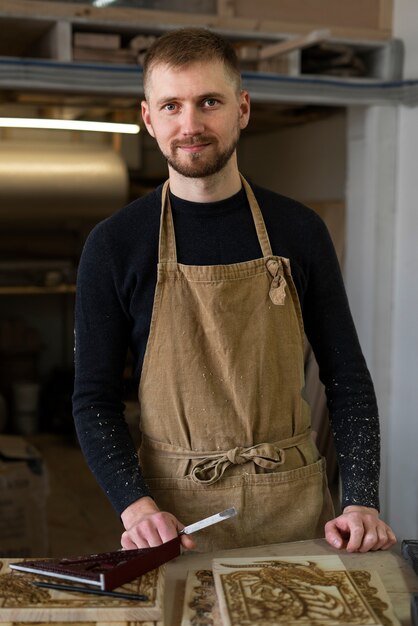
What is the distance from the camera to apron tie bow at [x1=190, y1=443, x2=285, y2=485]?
6.30ft

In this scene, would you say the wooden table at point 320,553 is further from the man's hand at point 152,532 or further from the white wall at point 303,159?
the white wall at point 303,159

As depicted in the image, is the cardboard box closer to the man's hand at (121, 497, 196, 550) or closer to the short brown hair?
the man's hand at (121, 497, 196, 550)

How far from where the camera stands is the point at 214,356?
1.96 m

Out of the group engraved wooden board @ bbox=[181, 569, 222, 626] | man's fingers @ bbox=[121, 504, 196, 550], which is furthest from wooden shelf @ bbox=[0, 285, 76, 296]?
engraved wooden board @ bbox=[181, 569, 222, 626]

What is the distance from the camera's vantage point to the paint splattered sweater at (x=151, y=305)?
196cm

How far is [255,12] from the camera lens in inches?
150

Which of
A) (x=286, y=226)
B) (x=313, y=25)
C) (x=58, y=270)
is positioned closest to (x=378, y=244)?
(x=313, y=25)

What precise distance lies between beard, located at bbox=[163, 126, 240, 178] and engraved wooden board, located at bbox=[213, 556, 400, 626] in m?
0.83

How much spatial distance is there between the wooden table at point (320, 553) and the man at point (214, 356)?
166mm

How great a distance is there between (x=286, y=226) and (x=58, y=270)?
5.63 metres

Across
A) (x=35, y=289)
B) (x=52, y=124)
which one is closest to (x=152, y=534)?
(x=52, y=124)

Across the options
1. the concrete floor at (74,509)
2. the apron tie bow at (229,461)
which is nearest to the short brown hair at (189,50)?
the apron tie bow at (229,461)

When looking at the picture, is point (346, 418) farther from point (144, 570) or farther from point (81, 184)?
point (81, 184)

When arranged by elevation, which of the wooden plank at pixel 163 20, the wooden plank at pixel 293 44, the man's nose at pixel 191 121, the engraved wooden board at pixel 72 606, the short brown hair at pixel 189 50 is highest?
the wooden plank at pixel 163 20
